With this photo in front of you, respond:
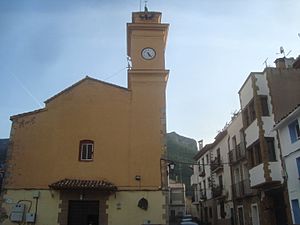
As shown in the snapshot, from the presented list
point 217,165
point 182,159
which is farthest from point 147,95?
point 182,159

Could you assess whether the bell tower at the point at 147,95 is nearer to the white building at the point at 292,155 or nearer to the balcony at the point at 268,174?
the balcony at the point at 268,174

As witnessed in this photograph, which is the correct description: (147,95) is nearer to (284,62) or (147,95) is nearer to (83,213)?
(83,213)

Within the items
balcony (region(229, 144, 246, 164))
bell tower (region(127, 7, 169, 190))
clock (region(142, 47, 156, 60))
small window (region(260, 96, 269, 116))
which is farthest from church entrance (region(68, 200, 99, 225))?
balcony (region(229, 144, 246, 164))

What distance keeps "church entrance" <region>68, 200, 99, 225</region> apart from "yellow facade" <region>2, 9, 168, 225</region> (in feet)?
0.84

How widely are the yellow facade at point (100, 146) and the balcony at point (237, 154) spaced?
372 inches

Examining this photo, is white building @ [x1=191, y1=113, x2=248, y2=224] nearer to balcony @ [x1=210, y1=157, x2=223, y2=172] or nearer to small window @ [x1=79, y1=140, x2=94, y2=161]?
balcony @ [x1=210, y1=157, x2=223, y2=172]

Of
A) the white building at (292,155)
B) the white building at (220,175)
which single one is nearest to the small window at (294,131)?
the white building at (292,155)

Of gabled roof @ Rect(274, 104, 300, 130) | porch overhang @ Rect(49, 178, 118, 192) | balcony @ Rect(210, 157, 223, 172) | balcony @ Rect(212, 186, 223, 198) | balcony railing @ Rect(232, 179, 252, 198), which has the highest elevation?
balcony @ Rect(210, 157, 223, 172)

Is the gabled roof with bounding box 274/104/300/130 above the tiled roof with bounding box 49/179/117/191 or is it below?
above

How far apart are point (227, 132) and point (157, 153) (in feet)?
44.9

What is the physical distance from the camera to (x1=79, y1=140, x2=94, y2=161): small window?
56.3 ft

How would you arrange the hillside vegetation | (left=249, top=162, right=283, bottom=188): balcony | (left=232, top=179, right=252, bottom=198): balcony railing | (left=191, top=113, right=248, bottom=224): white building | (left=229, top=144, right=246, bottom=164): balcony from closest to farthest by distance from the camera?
1. (left=249, top=162, right=283, bottom=188): balcony
2. (left=232, top=179, right=252, bottom=198): balcony railing
3. (left=229, top=144, right=246, bottom=164): balcony
4. (left=191, top=113, right=248, bottom=224): white building
5. the hillside vegetation

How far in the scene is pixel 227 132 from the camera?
29406mm

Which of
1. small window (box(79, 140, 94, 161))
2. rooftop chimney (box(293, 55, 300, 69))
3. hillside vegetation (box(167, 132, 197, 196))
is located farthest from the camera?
hillside vegetation (box(167, 132, 197, 196))
